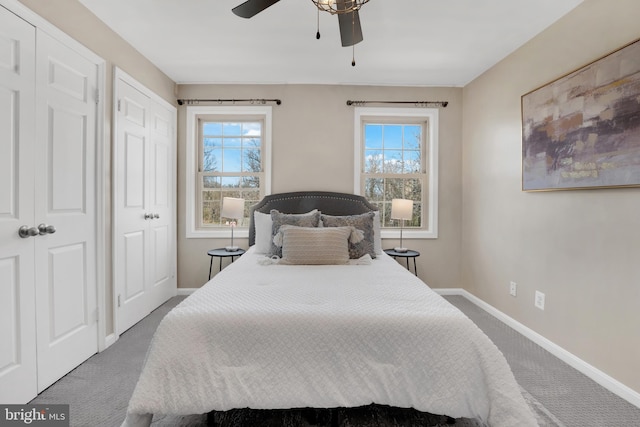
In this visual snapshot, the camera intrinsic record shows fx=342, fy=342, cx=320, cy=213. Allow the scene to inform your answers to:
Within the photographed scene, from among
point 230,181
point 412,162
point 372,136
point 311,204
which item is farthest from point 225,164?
point 412,162

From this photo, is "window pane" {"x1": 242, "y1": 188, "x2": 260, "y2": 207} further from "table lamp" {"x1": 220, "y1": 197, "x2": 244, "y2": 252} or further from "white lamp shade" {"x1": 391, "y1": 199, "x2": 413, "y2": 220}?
"white lamp shade" {"x1": 391, "y1": 199, "x2": 413, "y2": 220}

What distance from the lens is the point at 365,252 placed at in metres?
3.01

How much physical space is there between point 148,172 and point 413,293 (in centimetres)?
274

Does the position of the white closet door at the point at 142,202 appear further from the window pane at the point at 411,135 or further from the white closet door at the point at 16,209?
the window pane at the point at 411,135

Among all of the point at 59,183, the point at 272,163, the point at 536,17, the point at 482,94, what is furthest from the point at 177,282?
the point at 536,17

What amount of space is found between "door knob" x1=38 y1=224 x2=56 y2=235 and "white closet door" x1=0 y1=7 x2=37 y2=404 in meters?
0.05

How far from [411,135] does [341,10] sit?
254cm

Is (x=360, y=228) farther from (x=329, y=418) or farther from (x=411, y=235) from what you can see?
(x=329, y=418)

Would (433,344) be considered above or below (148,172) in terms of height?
below

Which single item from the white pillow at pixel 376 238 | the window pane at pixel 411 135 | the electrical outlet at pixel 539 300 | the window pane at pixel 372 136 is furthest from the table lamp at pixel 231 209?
the electrical outlet at pixel 539 300

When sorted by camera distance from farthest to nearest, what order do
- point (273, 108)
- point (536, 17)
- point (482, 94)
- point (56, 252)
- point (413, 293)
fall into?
1. point (273, 108)
2. point (482, 94)
3. point (536, 17)
4. point (56, 252)
5. point (413, 293)

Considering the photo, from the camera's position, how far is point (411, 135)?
165 inches

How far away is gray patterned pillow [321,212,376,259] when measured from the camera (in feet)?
9.75

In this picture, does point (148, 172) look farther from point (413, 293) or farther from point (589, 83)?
point (589, 83)
